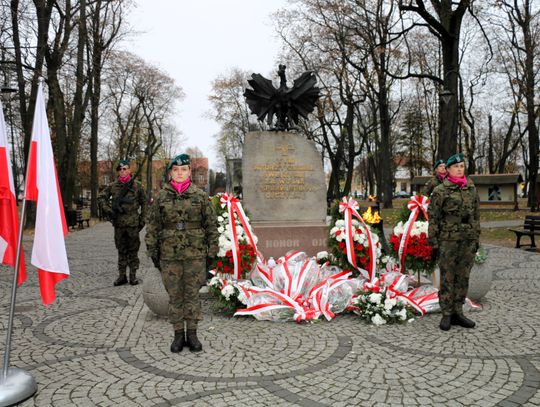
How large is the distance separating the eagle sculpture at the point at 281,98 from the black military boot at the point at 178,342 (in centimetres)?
509

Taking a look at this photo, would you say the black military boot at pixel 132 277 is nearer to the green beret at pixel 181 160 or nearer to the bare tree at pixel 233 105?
the green beret at pixel 181 160

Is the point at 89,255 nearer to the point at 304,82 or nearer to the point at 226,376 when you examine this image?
the point at 304,82

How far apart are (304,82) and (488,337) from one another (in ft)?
19.2

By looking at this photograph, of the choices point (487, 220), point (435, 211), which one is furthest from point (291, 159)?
point (487, 220)

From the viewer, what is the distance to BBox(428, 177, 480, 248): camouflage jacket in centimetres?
532

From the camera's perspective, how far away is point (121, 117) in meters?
42.9

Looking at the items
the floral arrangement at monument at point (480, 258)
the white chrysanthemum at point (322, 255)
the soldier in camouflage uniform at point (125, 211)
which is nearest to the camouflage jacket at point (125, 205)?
the soldier in camouflage uniform at point (125, 211)

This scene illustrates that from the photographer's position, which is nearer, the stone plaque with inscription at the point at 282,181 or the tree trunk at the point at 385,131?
the stone plaque with inscription at the point at 282,181

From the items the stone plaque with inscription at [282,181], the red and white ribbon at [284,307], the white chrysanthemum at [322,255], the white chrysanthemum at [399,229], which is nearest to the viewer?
the red and white ribbon at [284,307]

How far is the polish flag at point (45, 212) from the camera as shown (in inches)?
153

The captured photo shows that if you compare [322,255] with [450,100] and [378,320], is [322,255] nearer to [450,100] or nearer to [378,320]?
[378,320]

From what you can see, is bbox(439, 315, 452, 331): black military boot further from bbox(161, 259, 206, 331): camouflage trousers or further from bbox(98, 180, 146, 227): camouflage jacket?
bbox(98, 180, 146, 227): camouflage jacket

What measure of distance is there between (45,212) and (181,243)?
1335mm

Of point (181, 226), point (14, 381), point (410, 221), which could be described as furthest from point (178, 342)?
point (410, 221)
